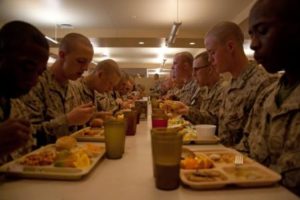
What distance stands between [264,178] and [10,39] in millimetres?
977

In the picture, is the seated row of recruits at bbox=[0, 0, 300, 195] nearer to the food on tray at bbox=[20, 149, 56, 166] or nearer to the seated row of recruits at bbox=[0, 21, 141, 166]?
the seated row of recruits at bbox=[0, 21, 141, 166]

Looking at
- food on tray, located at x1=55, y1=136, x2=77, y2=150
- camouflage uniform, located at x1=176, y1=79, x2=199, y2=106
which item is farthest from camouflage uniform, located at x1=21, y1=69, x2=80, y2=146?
camouflage uniform, located at x1=176, y1=79, x2=199, y2=106

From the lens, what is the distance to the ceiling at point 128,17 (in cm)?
539

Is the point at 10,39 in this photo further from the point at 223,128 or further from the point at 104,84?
the point at 104,84

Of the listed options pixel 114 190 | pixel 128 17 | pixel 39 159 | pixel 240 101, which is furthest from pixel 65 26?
pixel 114 190

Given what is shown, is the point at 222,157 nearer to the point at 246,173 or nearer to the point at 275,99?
the point at 246,173

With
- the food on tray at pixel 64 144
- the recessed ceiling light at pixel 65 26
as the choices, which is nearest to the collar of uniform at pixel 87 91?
the food on tray at pixel 64 144

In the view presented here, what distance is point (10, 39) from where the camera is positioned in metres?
1.01

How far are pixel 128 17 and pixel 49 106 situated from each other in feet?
15.7

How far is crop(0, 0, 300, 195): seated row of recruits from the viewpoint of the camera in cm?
108

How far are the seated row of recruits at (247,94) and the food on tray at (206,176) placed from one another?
0.32 metres

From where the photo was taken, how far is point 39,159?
100 cm

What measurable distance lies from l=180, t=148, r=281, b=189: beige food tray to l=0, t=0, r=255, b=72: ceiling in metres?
4.68

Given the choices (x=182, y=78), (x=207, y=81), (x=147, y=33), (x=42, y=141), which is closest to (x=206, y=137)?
(x=42, y=141)
